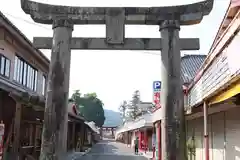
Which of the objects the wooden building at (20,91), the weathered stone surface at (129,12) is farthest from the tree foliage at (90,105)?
the weathered stone surface at (129,12)

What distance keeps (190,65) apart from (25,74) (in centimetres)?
1081

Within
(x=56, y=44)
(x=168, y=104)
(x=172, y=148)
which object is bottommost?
(x=172, y=148)

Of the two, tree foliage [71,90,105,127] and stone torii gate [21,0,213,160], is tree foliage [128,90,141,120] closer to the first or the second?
tree foliage [71,90,105,127]

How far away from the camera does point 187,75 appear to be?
2186 centimetres

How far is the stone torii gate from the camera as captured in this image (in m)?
11.8

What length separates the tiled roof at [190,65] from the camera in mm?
21981

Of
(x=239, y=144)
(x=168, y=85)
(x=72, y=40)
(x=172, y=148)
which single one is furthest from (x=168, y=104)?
(x=72, y=40)

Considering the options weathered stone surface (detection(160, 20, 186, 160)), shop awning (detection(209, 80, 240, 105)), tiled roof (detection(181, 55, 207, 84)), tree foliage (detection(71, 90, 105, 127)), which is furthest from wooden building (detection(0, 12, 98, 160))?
tree foliage (detection(71, 90, 105, 127))

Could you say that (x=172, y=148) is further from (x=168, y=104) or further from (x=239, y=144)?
(x=239, y=144)

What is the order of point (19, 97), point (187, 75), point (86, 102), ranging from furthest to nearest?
point (86, 102), point (187, 75), point (19, 97)

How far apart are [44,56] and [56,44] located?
1149cm

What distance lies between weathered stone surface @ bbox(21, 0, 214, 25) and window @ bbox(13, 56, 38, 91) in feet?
24.3

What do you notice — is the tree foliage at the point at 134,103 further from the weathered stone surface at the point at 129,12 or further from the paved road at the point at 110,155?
the weathered stone surface at the point at 129,12

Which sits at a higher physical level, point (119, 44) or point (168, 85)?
point (119, 44)
